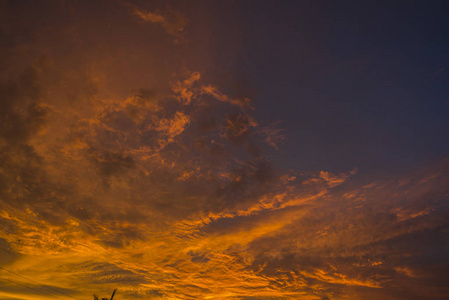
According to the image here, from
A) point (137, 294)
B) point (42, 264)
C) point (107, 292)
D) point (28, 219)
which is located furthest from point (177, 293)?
point (28, 219)

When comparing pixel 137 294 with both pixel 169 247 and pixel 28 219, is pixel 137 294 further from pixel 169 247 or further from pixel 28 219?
pixel 28 219

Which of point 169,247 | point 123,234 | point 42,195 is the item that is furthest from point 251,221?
point 42,195

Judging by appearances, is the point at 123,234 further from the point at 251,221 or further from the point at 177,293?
the point at 177,293

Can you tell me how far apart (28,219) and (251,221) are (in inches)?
854

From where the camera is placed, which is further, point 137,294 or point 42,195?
point 137,294

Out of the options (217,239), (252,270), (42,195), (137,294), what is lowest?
(137,294)

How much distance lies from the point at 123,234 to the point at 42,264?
43.9ft

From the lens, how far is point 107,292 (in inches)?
1465

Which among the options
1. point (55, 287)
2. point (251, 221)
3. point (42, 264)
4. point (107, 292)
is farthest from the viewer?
point (107, 292)

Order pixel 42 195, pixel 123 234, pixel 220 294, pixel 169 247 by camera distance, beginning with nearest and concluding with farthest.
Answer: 1. pixel 42 195
2. pixel 123 234
3. pixel 169 247
4. pixel 220 294

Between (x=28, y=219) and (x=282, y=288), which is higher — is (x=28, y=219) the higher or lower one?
the higher one

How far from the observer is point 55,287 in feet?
112

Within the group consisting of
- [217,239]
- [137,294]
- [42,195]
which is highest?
[42,195]

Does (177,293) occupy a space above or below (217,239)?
below
